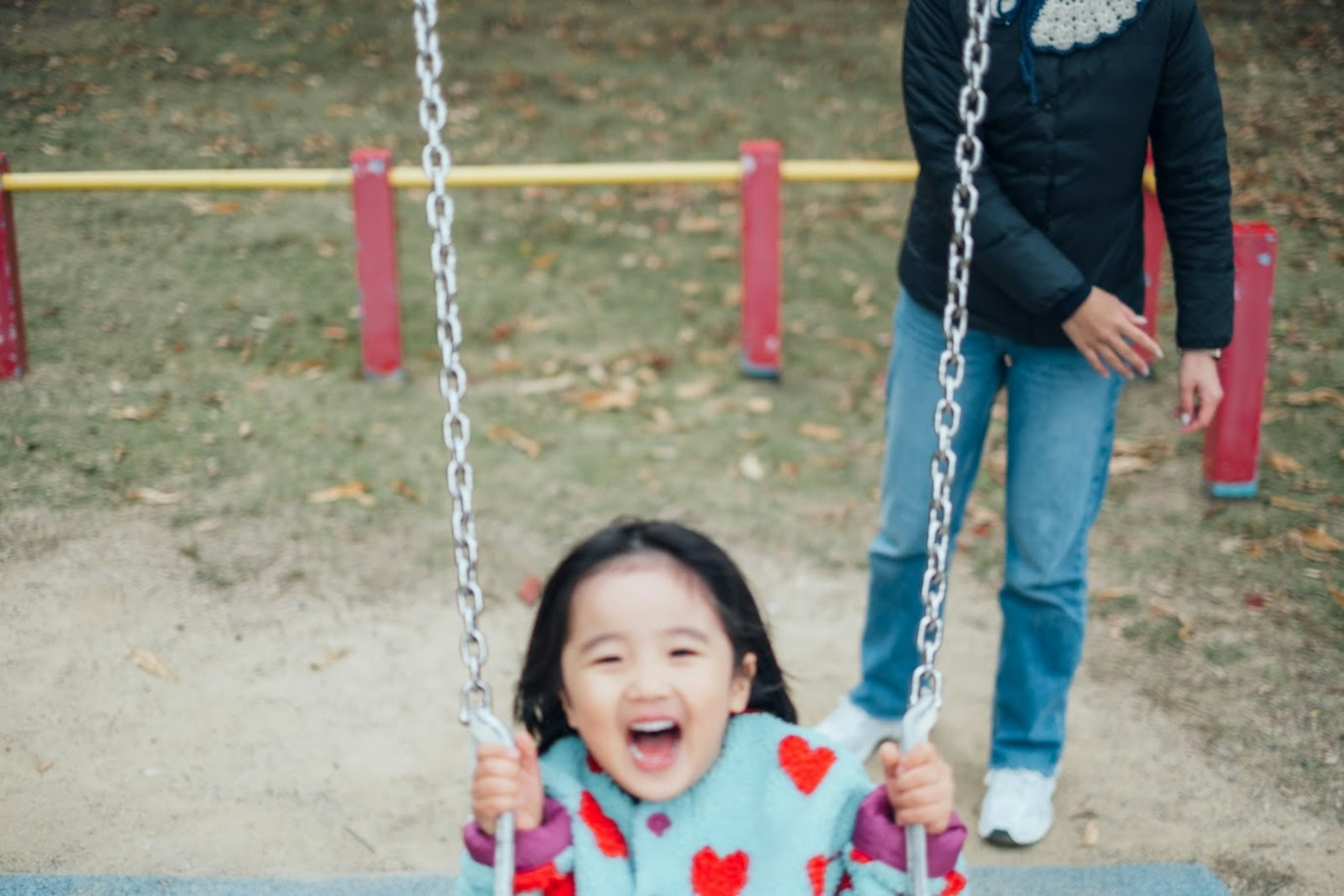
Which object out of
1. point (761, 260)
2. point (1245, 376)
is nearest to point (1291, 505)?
point (1245, 376)

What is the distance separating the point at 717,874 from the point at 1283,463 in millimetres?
3429

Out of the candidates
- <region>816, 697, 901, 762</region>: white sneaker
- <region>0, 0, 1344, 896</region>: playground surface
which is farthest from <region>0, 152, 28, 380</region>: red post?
<region>816, 697, 901, 762</region>: white sneaker

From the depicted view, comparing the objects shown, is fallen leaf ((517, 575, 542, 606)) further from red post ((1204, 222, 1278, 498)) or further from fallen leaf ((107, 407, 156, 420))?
red post ((1204, 222, 1278, 498))

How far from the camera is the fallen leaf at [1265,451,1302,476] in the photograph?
4.82m

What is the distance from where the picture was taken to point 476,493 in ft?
15.9

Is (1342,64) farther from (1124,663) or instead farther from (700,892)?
(700,892)

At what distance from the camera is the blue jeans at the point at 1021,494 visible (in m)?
2.85

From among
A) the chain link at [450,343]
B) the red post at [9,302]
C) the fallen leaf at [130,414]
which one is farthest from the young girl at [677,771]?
the red post at [9,302]

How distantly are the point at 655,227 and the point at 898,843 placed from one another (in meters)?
5.81

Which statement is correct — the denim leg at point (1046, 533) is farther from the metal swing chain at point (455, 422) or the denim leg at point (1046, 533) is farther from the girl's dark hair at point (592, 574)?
the metal swing chain at point (455, 422)

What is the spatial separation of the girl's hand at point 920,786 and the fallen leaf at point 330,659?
2250mm

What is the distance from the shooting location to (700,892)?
2.05 m

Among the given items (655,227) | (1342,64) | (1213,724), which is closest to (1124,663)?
(1213,724)

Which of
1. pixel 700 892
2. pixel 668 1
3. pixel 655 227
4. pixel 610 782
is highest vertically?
pixel 668 1
